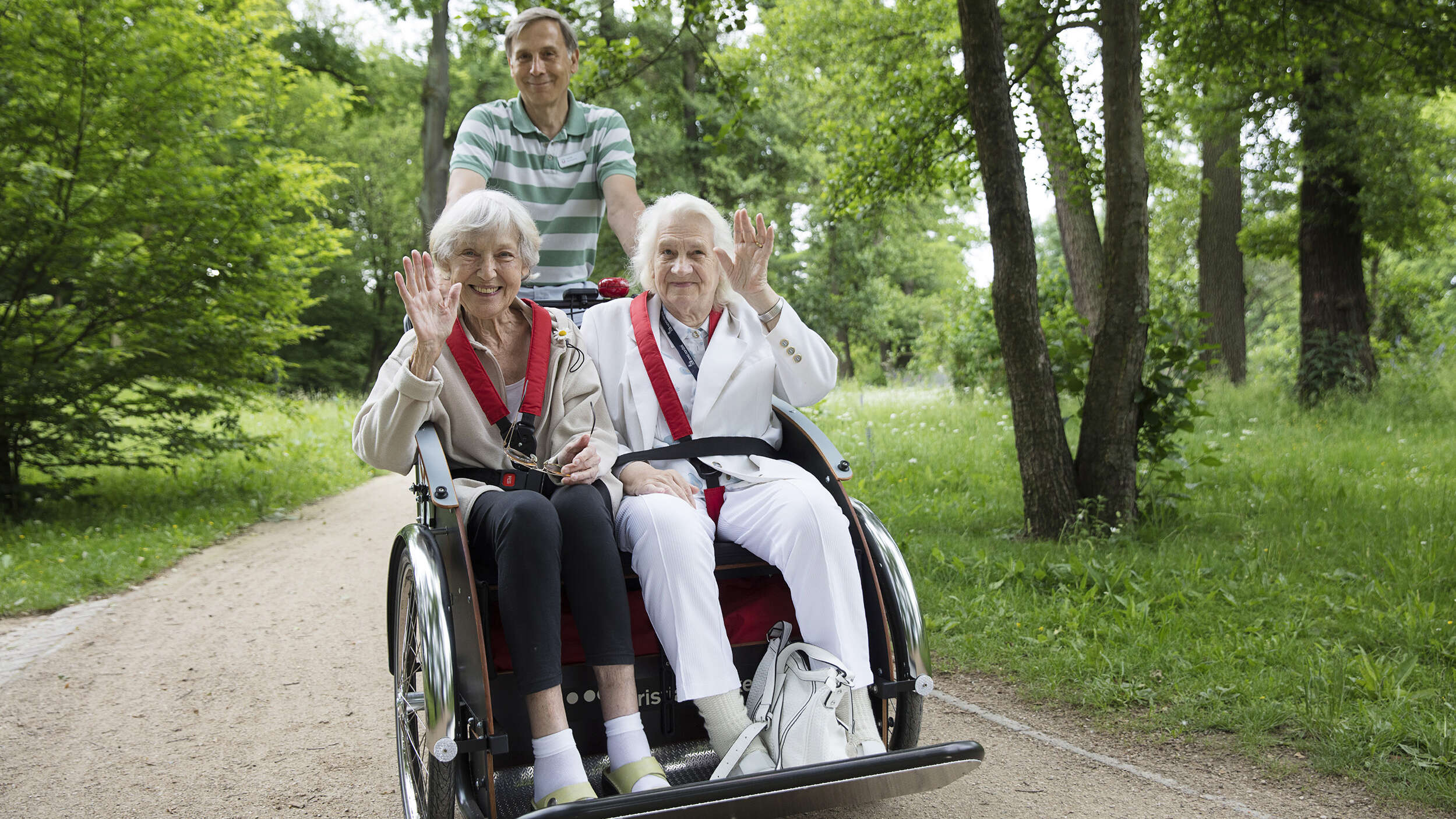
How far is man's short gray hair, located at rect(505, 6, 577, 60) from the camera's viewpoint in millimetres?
3328

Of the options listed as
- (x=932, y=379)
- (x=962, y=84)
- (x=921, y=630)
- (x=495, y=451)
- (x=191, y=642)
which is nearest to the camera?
(x=921, y=630)

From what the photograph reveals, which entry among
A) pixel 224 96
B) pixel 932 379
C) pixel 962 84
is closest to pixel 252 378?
pixel 224 96

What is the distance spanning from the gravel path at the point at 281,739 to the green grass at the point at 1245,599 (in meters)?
0.23

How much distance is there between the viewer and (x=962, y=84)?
254 inches

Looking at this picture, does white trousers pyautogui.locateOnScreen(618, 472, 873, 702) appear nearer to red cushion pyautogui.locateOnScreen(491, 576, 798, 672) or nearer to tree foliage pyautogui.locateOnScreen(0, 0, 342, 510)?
red cushion pyautogui.locateOnScreen(491, 576, 798, 672)

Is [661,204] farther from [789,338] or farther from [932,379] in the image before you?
[932,379]

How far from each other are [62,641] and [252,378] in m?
4.02

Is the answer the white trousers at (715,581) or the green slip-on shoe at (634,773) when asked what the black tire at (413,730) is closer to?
Result: the green slip-on shoe at (634,773)

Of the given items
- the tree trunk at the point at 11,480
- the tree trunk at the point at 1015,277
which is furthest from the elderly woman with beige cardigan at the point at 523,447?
the tree trunk at the point at 11,480

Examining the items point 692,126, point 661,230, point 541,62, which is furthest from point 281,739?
point 692,126

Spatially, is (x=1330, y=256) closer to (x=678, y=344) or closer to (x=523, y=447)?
(x=678, y=344)

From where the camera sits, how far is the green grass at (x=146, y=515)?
575 cm

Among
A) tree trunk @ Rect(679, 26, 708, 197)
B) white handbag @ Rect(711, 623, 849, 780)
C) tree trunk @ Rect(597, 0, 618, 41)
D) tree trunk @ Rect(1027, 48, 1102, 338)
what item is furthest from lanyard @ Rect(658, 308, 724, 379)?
tree trunk @ Rect(679, 26, 708, 197)

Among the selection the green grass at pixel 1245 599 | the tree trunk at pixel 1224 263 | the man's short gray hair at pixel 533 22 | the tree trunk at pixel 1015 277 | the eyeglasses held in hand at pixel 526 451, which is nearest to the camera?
the eyeglasses held in hand at pixel 526 451
